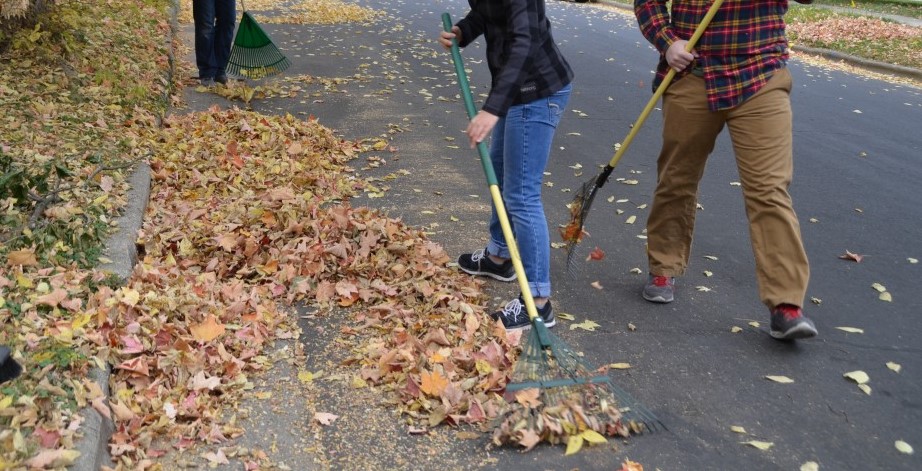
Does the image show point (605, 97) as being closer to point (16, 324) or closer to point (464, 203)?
point (464, 203)

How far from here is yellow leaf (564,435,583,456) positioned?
293cm

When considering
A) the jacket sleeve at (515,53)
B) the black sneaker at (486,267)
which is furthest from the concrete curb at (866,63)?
the jacket sleeve at (515,53)

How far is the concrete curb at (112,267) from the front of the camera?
2.56 metres

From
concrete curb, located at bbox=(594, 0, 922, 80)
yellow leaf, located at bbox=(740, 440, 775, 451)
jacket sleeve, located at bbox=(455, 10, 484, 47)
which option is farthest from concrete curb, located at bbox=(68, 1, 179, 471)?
concrete curb, located at bbox=(594, 0, 922, 80)

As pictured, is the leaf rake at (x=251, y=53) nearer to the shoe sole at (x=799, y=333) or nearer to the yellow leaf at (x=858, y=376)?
the shoe sole at (x=799, y=333)

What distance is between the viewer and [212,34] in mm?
8273

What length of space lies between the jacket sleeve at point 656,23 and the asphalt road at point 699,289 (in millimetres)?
1267

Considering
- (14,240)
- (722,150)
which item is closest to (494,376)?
(14,240)

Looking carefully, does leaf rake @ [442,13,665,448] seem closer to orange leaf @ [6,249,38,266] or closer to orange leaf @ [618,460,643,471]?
orange leaf @ [618,460,643,471]

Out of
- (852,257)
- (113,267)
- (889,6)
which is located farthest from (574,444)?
(889,6)

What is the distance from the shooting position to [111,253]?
3.98 metres

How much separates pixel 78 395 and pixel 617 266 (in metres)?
2.91

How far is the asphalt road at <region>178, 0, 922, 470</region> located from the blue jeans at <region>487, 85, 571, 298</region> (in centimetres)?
38

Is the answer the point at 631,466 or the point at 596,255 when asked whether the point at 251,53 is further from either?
the point at 631,466
